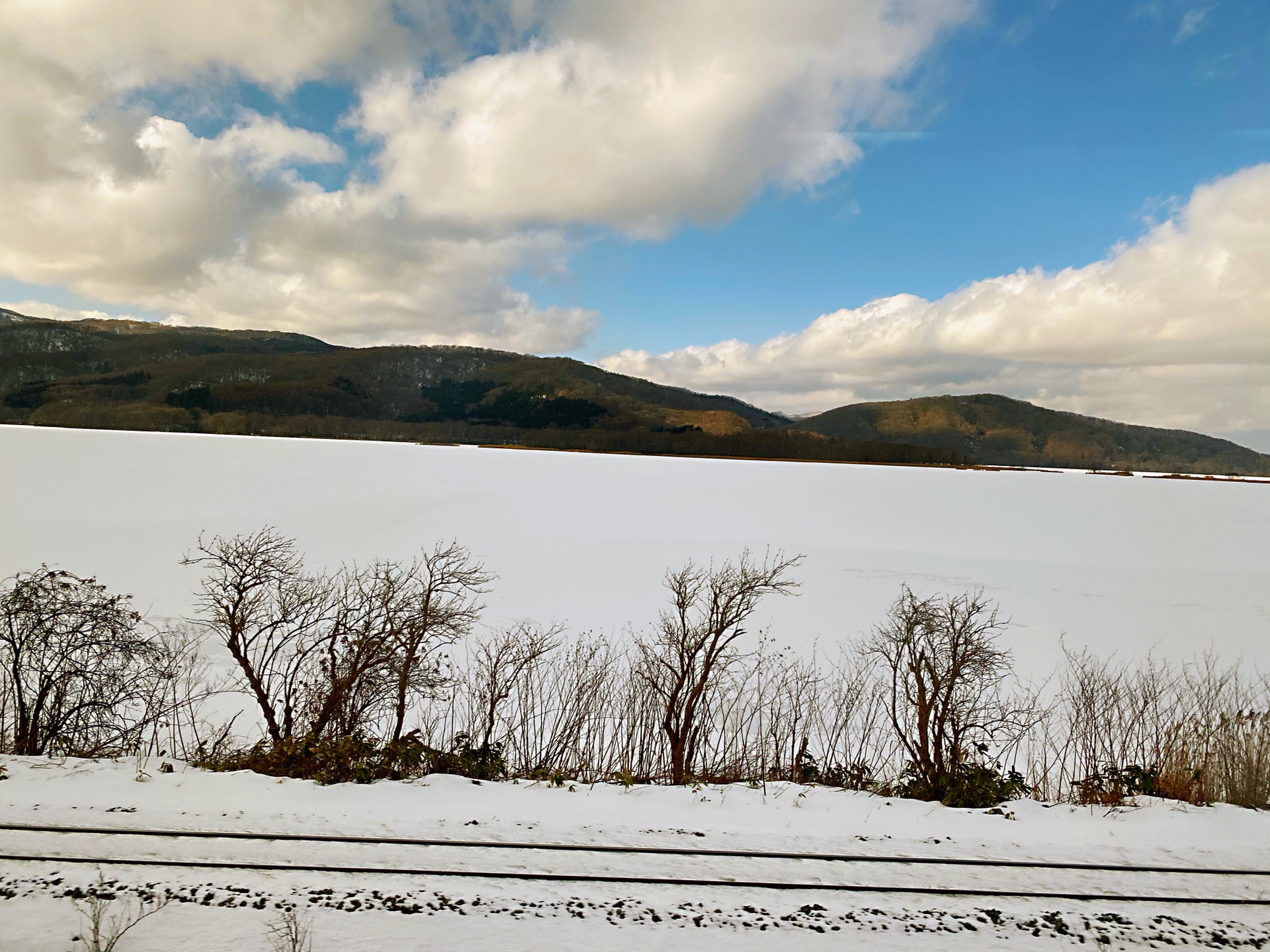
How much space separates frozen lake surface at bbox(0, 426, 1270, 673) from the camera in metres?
20.0

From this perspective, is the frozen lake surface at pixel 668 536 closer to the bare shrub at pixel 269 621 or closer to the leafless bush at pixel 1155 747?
the leafless bush at pixel 1155 747

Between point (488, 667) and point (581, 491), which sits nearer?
point (488, 667)

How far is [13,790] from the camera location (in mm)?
5117

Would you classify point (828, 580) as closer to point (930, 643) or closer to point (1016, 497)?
point (930, 643)

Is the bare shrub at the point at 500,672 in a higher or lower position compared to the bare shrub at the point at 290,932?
lower

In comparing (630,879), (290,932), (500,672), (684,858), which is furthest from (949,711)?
(500,672)

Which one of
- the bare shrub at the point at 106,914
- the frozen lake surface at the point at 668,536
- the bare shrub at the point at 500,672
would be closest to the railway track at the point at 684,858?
the bare shrub at the point at 106,914

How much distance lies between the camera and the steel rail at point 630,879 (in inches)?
172

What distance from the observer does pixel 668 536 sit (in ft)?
107

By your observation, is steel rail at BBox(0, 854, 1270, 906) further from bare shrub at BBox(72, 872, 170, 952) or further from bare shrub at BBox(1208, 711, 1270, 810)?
bare shrub at BBox(1208, 711, 1270, 810)

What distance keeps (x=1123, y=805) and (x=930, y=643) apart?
4.09m

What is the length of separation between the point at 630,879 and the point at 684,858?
48 centimetres

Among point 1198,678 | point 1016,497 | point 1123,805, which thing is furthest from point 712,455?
point 1123,805

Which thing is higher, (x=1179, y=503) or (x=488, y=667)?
(x=1179, y=503)
